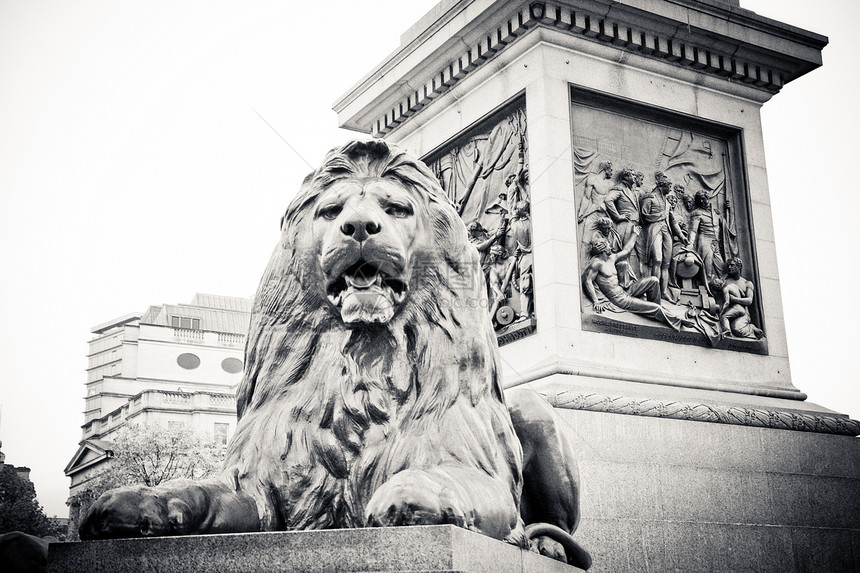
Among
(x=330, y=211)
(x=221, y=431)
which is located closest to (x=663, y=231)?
(x=330, y=211)

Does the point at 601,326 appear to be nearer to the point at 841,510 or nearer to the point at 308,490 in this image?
the point at 841,510

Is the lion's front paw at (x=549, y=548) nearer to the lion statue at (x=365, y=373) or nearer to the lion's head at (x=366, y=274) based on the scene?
the lion statue at (x=365, y=373)

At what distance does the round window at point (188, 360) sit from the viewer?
40.6 metres

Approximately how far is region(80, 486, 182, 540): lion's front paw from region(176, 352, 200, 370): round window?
3838 centimetres

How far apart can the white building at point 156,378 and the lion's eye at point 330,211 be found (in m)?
33.6

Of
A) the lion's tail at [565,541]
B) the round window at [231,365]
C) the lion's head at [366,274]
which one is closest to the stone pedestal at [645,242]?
the lion's tail at [565,541]

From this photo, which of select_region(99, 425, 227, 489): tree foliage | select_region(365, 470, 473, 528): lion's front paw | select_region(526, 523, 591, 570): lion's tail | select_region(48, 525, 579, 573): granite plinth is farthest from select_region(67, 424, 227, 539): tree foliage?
select_region(365, 470, 473, 528): lion's front paw

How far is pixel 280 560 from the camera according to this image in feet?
9.54

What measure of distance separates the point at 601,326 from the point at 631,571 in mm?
1913

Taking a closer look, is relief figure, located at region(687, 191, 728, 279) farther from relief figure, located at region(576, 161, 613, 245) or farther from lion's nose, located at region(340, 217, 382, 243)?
lion's nose, located at region(340, 217, 382, 243)

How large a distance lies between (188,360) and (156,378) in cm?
170

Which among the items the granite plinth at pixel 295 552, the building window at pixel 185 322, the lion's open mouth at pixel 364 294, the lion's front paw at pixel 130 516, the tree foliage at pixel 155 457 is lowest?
the granite plinth at pixel 295 552

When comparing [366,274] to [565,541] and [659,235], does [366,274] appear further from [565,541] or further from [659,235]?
[659,235]

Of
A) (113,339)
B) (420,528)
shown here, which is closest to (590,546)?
(420,528)
